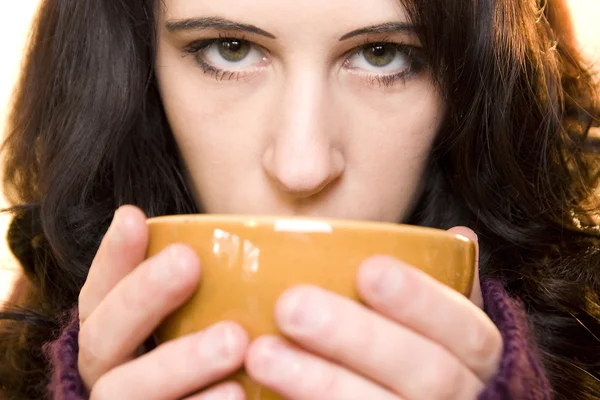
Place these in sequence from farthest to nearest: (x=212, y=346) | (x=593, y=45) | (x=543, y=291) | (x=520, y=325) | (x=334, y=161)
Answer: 1. (x=593, y=45)
2. (x=543, y=291)
3. (x=334, y=161)
4. (x=520, y=325)
5. (x=212, y=346)

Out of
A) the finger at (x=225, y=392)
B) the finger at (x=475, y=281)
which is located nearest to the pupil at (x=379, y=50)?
the finger at (x=475, y=281)

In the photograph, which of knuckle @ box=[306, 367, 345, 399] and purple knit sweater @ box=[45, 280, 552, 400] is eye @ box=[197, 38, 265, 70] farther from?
knuckle @ box=[306, 367, 345, 399]

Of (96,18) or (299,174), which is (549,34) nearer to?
(299,174)

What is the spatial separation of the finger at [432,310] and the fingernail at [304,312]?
0.04 m

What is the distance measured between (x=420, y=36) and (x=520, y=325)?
415 millimetres

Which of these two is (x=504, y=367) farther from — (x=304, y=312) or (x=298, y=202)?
(x=298, y=202)

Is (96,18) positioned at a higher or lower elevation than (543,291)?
higher

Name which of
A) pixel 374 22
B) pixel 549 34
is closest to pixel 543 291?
pixel 549 34

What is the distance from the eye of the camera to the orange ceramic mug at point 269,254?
0.58m

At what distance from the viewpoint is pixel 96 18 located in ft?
4.14

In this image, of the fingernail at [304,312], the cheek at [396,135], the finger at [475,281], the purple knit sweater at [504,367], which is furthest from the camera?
the cheek at [396,135]

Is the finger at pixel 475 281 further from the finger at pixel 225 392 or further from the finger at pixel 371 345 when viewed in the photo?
the finger at pixel 225 392

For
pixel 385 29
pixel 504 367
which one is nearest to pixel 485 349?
pixel 504 367

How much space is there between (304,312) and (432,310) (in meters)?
0.12
